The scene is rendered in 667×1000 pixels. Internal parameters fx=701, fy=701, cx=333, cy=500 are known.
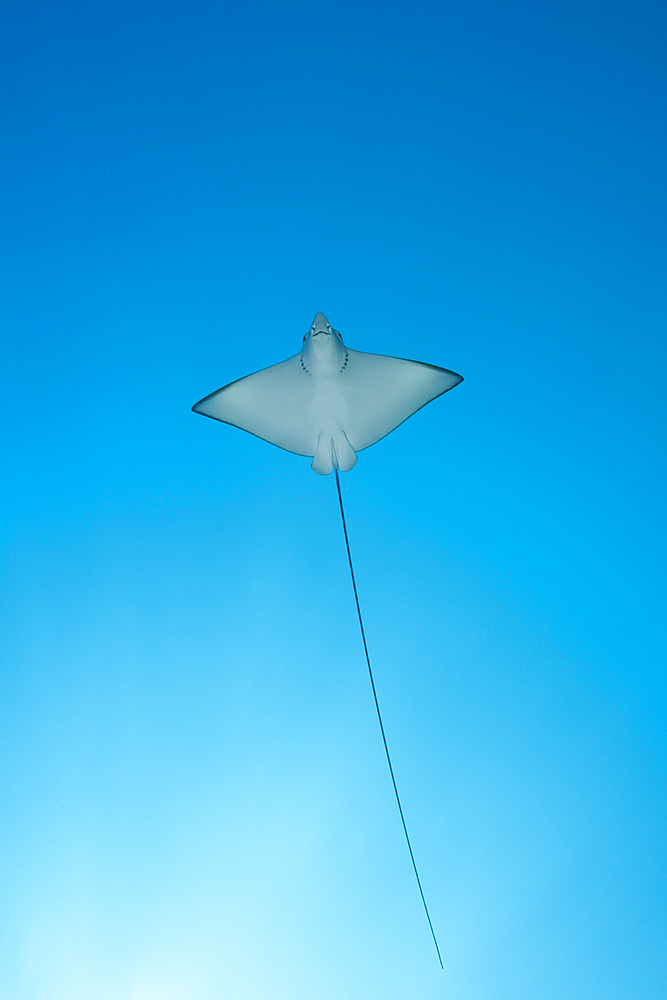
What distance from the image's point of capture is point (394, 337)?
316 centimetres

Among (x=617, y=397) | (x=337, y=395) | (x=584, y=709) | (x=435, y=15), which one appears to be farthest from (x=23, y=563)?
(x=435, y=15)

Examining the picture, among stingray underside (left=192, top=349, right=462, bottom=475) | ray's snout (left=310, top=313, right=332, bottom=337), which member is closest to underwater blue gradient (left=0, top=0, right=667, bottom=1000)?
stingray underside (left=192, top=349, right=462, bottom=475)

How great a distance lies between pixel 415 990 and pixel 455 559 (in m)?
1.78

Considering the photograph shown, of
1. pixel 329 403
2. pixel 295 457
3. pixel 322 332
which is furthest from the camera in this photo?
pixel 295 457

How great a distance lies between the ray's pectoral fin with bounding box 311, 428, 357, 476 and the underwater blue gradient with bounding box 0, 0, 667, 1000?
50cm

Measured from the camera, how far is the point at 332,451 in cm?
264

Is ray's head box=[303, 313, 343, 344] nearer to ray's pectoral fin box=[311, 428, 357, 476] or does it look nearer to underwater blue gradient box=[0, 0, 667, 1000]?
ray's pectoral fin box=[311, 428, 357, 476]

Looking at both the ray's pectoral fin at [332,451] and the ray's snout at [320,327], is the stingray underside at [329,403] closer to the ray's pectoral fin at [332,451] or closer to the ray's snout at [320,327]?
the ray's pectoral fin at [332,451]

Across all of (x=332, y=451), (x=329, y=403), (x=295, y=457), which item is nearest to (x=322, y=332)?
(x=329, y=403)

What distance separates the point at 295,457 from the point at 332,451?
1.75 feet

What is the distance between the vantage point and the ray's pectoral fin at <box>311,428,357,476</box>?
2.63 metres

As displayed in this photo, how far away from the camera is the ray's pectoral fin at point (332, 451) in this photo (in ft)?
8.63

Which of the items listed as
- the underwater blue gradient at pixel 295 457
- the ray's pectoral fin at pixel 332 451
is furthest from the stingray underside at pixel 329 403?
the underwater blue gradient at pixel 295 457

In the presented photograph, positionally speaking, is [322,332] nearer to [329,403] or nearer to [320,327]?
[320,327]
